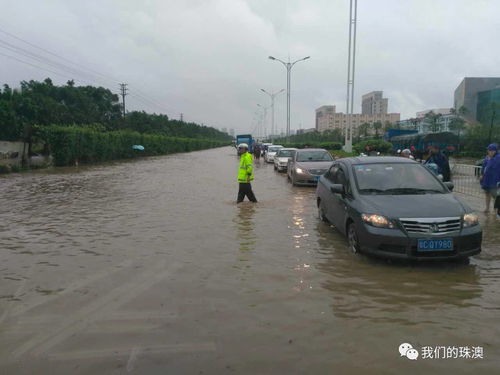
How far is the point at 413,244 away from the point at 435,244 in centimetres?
28

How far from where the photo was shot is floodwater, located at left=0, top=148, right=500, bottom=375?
11.0 feet

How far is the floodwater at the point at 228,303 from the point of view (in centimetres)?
336

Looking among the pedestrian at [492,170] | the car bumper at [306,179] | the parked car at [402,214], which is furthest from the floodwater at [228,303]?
the car bumper at [306,179]

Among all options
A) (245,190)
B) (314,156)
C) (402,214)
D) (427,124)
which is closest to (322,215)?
(245,190)

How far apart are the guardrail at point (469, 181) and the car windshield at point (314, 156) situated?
4701 millimetres

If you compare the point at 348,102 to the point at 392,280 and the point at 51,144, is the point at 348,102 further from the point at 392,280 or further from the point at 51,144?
the point at 392,280

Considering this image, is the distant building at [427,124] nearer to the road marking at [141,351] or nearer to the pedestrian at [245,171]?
the pedestrian at [245,171]

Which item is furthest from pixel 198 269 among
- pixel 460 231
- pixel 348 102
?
pixel 348 102

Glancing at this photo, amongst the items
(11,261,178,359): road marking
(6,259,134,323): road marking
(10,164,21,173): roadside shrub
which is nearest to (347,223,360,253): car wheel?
(11,261,178,359): road marking

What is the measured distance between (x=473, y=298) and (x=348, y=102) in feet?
93.1

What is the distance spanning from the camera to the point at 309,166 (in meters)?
15.5

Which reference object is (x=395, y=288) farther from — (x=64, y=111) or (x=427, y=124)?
(x=427, y=124)

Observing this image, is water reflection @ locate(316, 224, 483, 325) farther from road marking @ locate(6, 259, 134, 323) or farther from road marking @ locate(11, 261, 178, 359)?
road marking @ locate(6, 259, 134, 323)

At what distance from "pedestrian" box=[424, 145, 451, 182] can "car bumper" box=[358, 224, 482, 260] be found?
4607 millimetres
